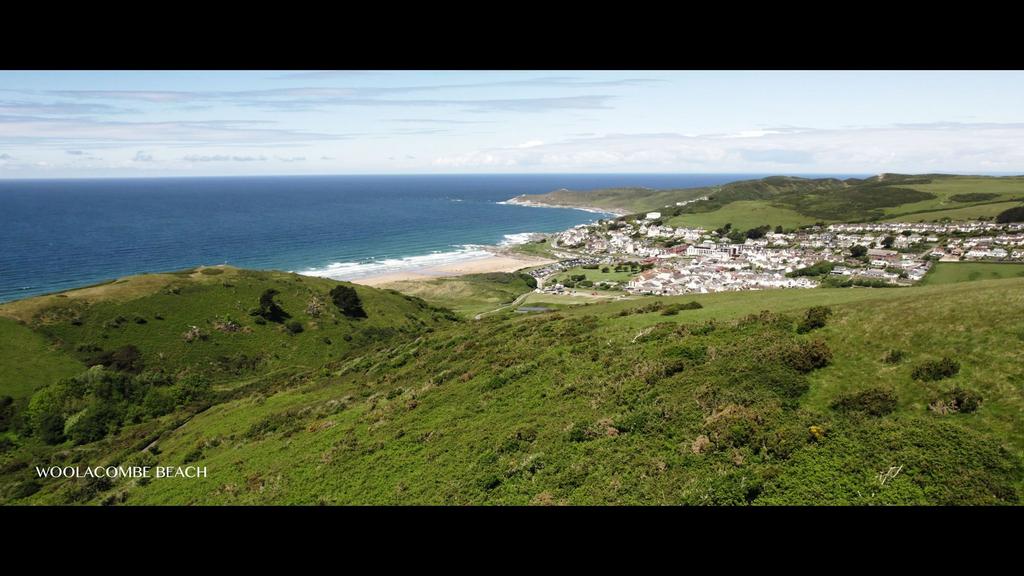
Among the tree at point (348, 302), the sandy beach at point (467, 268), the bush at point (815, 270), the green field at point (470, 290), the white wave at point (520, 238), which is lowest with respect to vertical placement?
the green field at point (470, 290)

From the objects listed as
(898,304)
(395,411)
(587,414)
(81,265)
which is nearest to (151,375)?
(395,411)

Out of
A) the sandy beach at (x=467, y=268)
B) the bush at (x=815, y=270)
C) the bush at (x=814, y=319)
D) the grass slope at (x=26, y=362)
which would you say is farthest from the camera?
the sandy beach at (x=467, y=268)

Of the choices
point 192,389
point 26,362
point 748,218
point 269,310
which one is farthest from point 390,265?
point 748,218

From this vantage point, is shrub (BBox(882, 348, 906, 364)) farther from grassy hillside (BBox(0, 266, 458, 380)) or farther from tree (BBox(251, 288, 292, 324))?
tree (BBox(251, 288, 292, 324))

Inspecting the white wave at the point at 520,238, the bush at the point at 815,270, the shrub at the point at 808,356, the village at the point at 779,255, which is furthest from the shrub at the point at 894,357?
the white wave at the point at 520,238

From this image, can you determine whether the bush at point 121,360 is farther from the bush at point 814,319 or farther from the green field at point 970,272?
the green field at point 970,272
